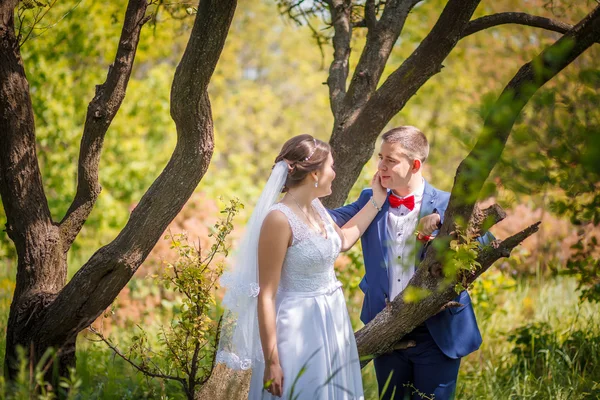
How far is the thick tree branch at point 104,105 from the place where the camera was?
122 inches

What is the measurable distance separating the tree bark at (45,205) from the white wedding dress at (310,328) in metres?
0.58

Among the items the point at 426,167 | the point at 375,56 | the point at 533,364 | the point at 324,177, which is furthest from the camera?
the point at 426,167

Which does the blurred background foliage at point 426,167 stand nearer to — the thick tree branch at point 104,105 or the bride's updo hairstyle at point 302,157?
the thick tree branch at point 104,105

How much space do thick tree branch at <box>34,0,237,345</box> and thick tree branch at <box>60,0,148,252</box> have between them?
41 cm

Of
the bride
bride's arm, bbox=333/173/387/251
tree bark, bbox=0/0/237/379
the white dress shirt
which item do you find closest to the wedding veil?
the bride

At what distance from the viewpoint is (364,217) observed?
321cm

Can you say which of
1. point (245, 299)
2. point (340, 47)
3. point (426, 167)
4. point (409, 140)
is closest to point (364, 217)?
point (409, 140)

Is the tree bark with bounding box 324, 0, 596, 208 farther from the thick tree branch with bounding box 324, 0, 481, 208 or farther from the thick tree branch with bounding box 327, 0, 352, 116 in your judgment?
the thick tree branch with bounding box 327, 0, 352, 116

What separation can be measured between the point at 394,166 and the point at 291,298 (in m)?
0.90

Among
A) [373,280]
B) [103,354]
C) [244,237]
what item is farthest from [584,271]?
[103,354]

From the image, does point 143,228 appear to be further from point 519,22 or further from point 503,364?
point 503,364

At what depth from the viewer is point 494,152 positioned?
1.75 meters

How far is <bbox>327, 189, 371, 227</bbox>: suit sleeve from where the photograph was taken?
10.8 feet

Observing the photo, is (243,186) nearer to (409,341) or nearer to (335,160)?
(335,160)
